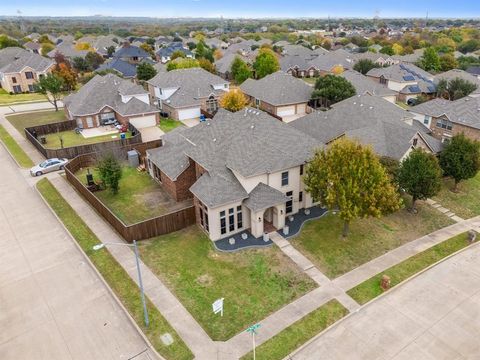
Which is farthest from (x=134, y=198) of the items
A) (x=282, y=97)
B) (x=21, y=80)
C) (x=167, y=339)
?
(x=21, y=80)

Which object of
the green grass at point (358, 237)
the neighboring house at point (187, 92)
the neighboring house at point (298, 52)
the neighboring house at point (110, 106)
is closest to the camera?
the green grass at point (358, 237)

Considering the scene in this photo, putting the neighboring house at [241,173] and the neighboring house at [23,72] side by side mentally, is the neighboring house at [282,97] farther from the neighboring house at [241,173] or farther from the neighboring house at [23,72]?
the neighboring house at [23,72]

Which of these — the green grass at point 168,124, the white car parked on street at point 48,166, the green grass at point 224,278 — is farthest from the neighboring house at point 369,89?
the white car parked on street at point 48,166

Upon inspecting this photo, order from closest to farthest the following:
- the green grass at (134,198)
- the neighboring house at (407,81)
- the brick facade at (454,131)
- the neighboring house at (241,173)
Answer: the neighboring house at (241,173) < the green grass at (134,198) < the brick facade at (454,131) < the neighboring house at (407,81)

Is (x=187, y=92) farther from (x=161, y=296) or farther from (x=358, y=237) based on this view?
(x=161, y=296)

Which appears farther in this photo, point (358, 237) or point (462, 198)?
point (462, 198)

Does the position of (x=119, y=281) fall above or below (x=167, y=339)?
above

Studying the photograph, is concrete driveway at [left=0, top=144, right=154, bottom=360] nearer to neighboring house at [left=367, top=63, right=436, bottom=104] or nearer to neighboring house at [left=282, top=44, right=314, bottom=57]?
neighboring house at [left=367, top=63, right=436, bottom=104]
